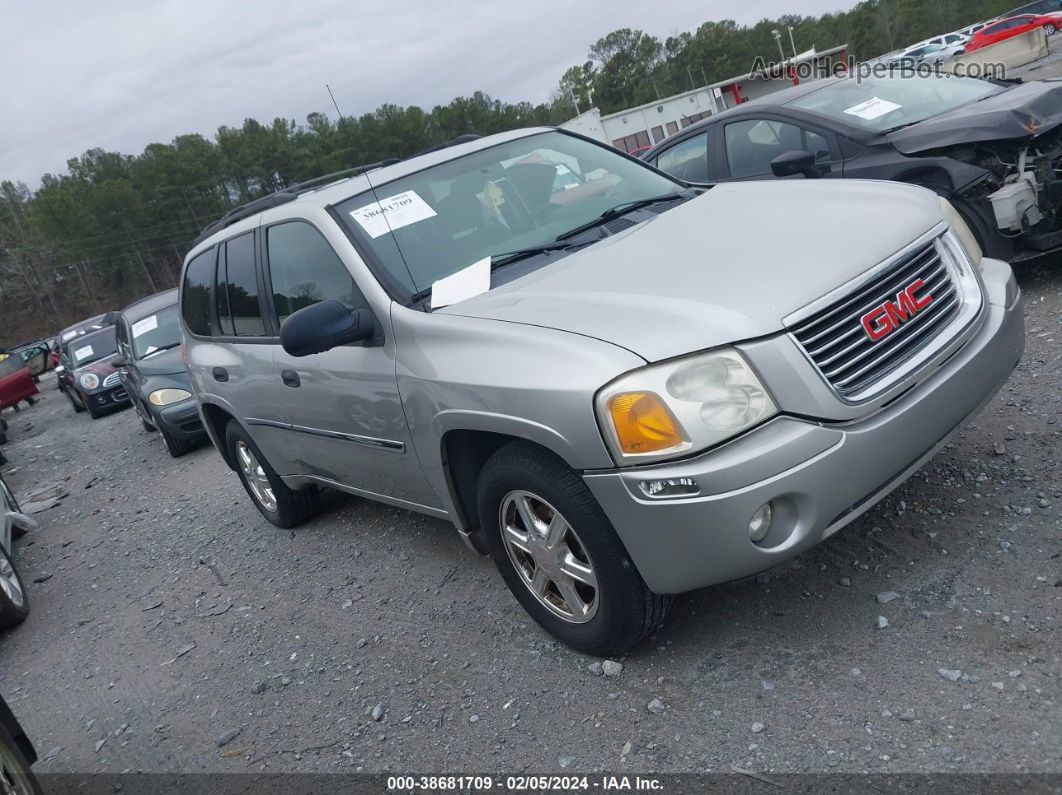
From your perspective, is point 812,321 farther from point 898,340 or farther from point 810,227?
point 810,227

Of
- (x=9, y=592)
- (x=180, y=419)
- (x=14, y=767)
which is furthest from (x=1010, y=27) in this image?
(x=14, y=767)

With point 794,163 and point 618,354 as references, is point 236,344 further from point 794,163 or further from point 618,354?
point 794,163

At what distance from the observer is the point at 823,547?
361 cm

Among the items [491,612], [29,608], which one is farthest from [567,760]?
[29,608]

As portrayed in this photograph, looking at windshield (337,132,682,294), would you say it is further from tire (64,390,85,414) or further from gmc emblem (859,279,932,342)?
tire (64,390,85,414)

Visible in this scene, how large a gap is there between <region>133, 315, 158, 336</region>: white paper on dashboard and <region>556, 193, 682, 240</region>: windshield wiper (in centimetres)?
852

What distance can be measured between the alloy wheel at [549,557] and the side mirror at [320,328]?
0.92 metres

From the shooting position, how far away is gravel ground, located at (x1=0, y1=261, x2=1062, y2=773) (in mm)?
2658

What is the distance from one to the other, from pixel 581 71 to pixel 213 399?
106 meters

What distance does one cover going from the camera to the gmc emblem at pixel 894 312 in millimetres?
2889

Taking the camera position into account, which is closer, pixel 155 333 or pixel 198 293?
pixel 198 293

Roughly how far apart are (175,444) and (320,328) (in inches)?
293

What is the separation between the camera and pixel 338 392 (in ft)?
13.2

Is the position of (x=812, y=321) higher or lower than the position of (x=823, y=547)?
higher
